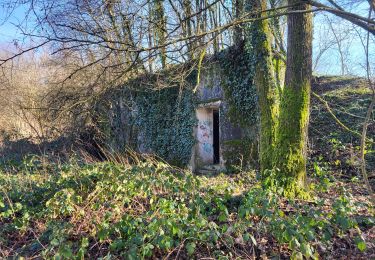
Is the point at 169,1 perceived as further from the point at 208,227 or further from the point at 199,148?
the point at 208,227

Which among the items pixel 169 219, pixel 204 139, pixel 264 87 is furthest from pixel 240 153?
pixel 169 219

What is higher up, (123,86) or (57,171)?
(123,86)

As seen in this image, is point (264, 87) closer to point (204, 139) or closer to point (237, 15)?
point (237, 15)

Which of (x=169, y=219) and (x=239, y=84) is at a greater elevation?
(x=239, y=84)

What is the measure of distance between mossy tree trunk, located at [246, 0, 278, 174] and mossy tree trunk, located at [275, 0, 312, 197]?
474mm

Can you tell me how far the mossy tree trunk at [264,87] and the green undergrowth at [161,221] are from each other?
1.28 m

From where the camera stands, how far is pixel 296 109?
16.7 feet

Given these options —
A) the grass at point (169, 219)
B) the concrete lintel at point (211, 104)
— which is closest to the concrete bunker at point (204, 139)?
the concrete lintel at point (211, 104)

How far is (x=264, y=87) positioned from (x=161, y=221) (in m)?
4.53

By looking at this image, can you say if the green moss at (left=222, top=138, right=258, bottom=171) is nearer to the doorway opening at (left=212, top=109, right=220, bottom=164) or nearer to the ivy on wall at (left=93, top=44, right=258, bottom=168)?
the ivy on wall at (left=93, top=44, right=258, bottom=168)

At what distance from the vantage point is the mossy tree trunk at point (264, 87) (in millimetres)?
6137

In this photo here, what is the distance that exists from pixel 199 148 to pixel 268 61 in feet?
13.5

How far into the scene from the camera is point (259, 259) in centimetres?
336

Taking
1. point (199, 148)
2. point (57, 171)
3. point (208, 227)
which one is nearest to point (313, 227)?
point (208, 227)
